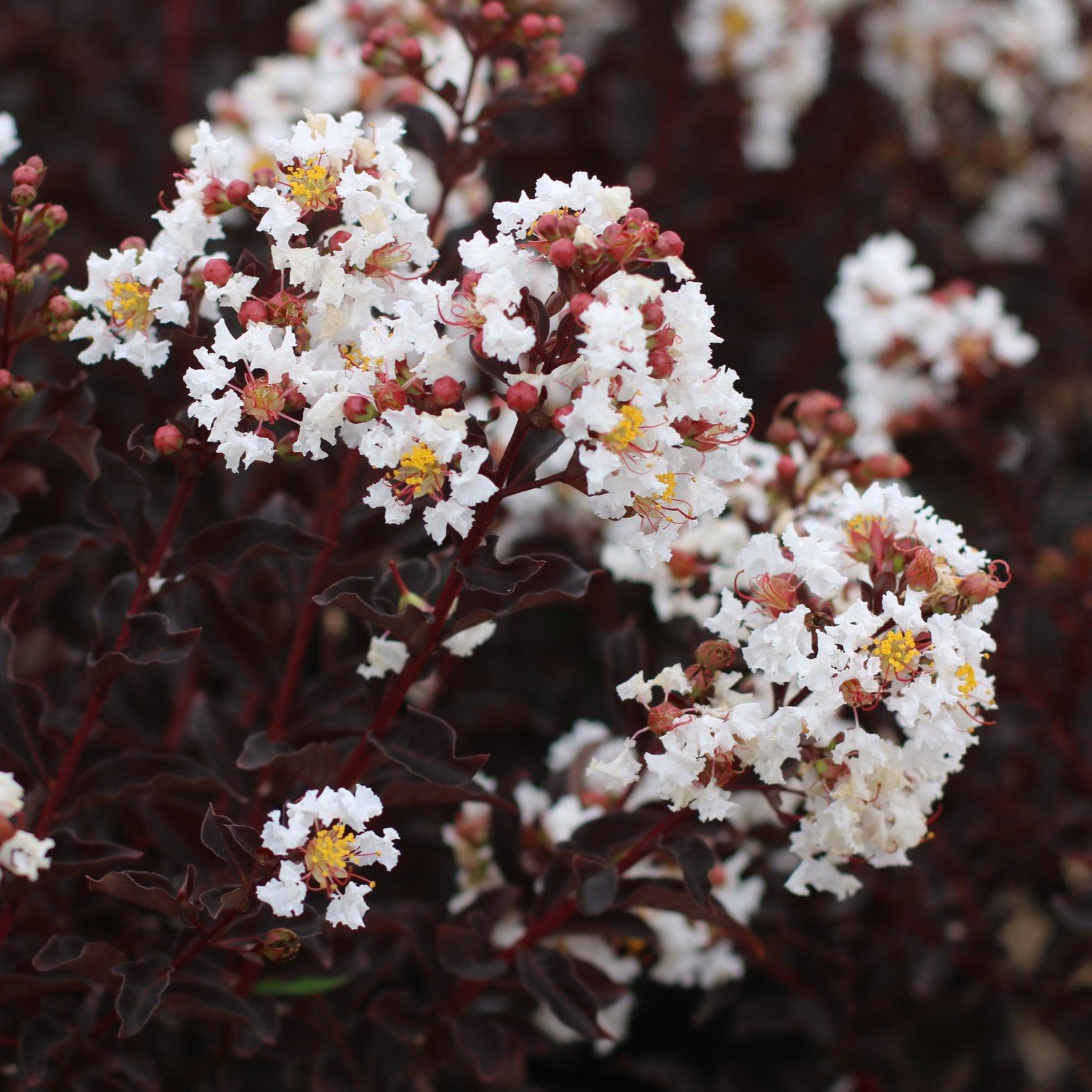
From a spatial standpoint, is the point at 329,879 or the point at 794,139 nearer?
the point at 329,879

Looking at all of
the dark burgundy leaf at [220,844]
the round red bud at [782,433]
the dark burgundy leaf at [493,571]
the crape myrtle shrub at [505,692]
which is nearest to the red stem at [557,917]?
the crape myrtle shrub at [505,692]

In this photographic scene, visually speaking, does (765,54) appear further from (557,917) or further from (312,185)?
(557,917)

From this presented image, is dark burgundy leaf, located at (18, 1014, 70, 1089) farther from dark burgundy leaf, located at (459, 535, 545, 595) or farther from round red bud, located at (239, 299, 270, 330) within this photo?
round red bud, located at (239, 299, 270, 330)

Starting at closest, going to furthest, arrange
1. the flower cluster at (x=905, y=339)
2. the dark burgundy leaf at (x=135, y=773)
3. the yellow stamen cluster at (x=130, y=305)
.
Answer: the yellow stamen cluster at (x=130, y=305), the dark burgundy leaf at (x=135, y=773), the flower cluster at (x=905, y=339)

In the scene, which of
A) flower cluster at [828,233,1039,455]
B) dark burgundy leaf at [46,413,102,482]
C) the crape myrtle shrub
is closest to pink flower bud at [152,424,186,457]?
the crape myrtle shrub

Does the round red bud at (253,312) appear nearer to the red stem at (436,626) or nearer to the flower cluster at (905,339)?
the red stem at (436,626)

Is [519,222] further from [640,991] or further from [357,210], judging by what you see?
[640,991]

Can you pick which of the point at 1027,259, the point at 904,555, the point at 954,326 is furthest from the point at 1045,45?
the point at 904,555
